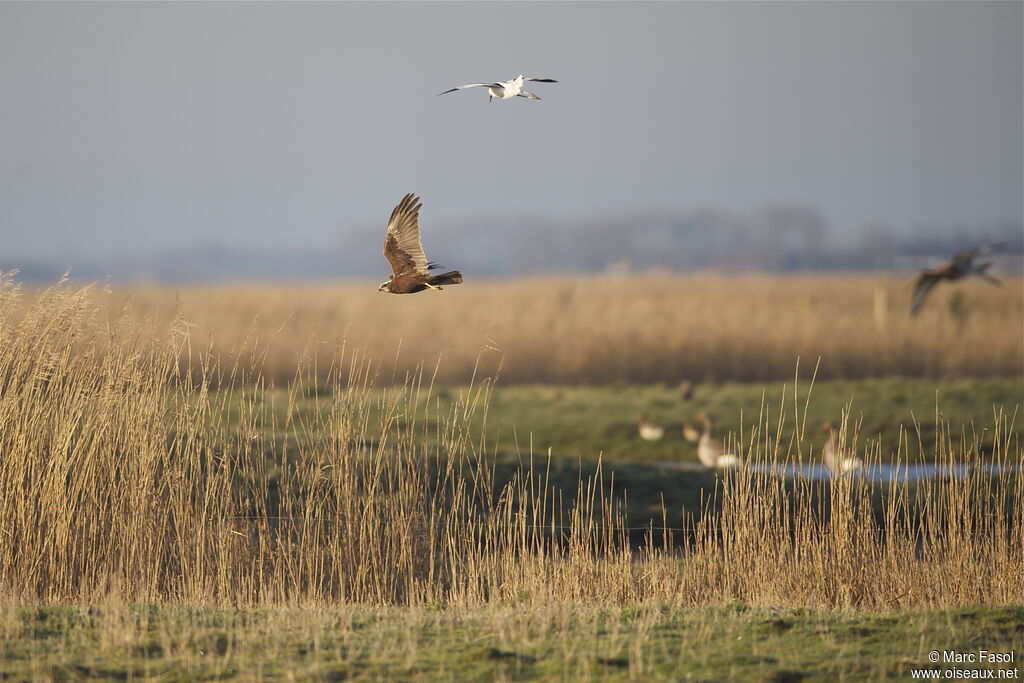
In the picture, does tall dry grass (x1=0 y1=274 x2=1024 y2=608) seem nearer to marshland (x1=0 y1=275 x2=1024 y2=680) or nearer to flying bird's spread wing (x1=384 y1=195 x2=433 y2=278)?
marshland (x1=0 y1=275 x2=1024 y2=680)

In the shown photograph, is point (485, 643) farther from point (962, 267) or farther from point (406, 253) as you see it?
point (962, 267)

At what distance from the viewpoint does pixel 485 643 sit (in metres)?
5.29

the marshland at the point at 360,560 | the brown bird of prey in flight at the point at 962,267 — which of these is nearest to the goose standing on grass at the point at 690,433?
the brown bird of prey in flight at the point at 962,267

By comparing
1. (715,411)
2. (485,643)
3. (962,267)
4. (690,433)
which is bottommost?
(485,643)

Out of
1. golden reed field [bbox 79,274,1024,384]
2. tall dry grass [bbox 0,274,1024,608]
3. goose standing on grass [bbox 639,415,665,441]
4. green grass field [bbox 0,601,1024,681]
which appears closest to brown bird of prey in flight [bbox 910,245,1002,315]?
goose standing on grass [bbox 639,415,665,441]

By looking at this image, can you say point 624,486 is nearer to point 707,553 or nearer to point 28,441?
point 707,553

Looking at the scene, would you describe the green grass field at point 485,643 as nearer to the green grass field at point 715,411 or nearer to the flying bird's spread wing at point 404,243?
the flying bird's spread wing at point 404,243

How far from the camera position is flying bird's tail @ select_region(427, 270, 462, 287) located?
5465 mm

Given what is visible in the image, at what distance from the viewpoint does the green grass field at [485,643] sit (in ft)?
15.8

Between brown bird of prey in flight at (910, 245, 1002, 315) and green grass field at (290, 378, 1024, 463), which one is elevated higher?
brown bird of prey in flight at (910, 245, 1002, 315)

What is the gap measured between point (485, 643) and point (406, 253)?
1.98m

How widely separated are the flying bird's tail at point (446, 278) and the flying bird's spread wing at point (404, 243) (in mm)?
204

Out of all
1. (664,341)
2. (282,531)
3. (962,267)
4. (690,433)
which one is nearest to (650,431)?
(690,433)

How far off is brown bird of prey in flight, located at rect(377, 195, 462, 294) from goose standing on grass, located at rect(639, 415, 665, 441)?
966cm
